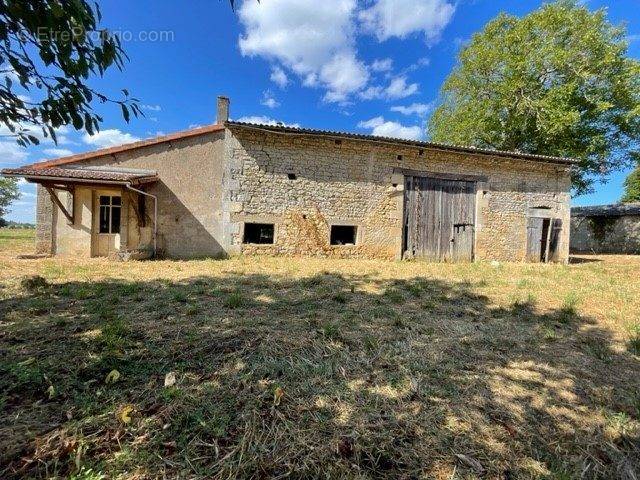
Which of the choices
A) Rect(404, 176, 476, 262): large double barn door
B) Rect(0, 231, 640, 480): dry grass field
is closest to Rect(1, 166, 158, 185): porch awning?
Rect(0, 231, 640, 480): dry grass field

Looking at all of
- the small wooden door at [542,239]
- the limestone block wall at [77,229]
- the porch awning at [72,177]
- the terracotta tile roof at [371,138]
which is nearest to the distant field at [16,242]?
the limestone block wall at [77,229]

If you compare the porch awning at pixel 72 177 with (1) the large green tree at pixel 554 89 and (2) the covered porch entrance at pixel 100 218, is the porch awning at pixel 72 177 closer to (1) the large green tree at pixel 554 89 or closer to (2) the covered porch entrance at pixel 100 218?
(2) the covered porch entrance at pixel 100 218

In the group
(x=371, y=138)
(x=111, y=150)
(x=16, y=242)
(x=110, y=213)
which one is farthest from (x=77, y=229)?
(x=371, y=138)

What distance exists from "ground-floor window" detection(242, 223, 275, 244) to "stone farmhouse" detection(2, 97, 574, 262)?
0.04 m

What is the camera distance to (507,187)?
11.4 metres

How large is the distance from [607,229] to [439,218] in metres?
16.2

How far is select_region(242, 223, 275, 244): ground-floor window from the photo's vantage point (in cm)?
1000

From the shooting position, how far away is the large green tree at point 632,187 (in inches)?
1122

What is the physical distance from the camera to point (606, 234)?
19.6 meters

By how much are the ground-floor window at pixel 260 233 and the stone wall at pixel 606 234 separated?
2086cm

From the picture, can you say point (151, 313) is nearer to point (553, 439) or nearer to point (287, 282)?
point (287, 282)

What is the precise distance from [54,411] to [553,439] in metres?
3.16

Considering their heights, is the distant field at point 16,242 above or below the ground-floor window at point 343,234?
below

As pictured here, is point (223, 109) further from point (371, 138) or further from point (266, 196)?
point (371, 138)
